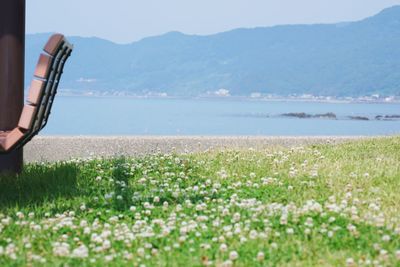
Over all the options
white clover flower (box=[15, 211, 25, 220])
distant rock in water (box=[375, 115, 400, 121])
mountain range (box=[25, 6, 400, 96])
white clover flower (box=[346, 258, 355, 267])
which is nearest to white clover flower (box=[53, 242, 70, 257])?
white clover flower (box=[15, 211, 25, 220])

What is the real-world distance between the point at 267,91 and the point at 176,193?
450 ft

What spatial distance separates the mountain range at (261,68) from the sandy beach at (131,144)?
113 m

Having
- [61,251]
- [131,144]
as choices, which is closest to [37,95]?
[61,251]

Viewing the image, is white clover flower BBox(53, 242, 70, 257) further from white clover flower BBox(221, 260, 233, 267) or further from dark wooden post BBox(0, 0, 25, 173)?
dark wooden post BBox(0, 0, 25, 173)

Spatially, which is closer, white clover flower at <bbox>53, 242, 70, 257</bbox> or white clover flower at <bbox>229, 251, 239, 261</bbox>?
white clover flower at <bbox>229, 251, 239, 261</bbox>

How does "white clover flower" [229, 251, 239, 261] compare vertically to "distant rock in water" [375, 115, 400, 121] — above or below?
above

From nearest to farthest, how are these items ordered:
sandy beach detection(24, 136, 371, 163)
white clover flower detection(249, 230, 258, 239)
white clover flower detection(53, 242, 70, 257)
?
white clover flower detection(53, 242, 70, 257), white clover flower detection(249, 230, 258, 239), sandy beach detection(24, 136, 371, 163)

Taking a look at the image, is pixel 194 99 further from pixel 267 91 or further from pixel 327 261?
pixel 327 261

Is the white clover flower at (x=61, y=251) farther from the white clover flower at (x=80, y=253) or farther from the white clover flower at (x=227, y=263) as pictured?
the white clover flower at (x=227, y=263)

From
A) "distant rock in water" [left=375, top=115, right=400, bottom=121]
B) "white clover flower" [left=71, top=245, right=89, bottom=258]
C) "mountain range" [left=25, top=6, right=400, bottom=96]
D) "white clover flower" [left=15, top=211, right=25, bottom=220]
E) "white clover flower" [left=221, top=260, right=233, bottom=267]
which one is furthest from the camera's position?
"mountain range" [left=25, top=6, right=400, bottom=96]

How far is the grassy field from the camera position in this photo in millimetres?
3926

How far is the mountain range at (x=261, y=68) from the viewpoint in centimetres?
14300

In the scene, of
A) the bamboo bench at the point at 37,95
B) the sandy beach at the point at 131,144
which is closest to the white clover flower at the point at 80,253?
the bamboo bench at the point at 37,95

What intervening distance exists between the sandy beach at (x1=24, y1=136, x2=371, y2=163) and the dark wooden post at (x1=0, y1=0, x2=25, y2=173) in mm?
3560
